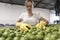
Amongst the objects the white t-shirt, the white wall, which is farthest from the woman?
the white wall

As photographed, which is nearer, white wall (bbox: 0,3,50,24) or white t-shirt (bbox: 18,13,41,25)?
white t-shirt (bbox: 18,13,41,25)

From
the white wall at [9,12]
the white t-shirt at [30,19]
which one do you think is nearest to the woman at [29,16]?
the white t-shirt at [30,19]

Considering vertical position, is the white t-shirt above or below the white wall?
above

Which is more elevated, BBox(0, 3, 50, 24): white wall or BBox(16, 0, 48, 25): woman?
BBox(16, 0, 48, 25): woman

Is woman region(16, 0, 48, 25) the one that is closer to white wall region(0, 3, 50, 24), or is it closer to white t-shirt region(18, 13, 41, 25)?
white t-shirt region(18, 13, 41, 25)

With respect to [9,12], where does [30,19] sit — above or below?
above

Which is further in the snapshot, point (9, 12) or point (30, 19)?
point (9, 12)

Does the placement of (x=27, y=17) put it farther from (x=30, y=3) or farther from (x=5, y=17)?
(x=5, y=17)

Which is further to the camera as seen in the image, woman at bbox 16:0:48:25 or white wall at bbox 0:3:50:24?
white wall at bbox 0:3:50:24

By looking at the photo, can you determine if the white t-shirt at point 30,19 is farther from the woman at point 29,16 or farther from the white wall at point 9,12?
the white wall at point 9,12

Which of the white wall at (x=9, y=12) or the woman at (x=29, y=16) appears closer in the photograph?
the woman at (x=29, y=16)

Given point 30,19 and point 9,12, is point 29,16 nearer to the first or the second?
point 30,19

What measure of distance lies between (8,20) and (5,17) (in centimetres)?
30

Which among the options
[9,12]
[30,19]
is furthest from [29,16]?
[9,12]
